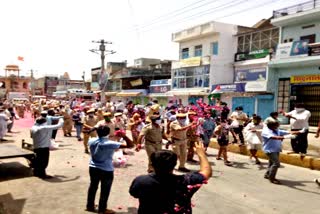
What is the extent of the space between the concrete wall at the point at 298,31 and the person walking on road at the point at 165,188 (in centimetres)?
2102

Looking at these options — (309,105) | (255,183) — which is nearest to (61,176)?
(255,183)

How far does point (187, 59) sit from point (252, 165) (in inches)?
947

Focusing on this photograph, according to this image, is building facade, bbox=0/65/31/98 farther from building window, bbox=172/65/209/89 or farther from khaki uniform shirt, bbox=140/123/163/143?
khaki uniform shirt, bbox=140/123/163/143

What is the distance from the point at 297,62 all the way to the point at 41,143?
58.9ft

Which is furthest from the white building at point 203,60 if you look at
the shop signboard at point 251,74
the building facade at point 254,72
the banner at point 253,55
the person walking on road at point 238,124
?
the person walking on road at point 238,124

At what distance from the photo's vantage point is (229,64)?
97.9 ft

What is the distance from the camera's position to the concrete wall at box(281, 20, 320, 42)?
21.0 m

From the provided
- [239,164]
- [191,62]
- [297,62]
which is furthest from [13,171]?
[191,62]

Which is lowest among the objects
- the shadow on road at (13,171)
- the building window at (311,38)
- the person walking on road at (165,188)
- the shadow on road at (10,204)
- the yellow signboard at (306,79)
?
the shadow on road at (13,171)

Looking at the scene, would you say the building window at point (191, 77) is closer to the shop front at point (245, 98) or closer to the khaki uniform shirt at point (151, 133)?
the shop front at point (245, 98)

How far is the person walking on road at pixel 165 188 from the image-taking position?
107 inches

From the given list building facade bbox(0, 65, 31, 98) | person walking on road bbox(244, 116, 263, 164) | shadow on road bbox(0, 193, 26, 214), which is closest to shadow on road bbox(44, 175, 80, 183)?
shadow on road bbox(0, 193, 26, 214)

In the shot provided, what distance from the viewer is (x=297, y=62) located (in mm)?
20875

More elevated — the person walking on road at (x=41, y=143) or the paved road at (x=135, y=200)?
the person walking on road at (x=41, y=143)
